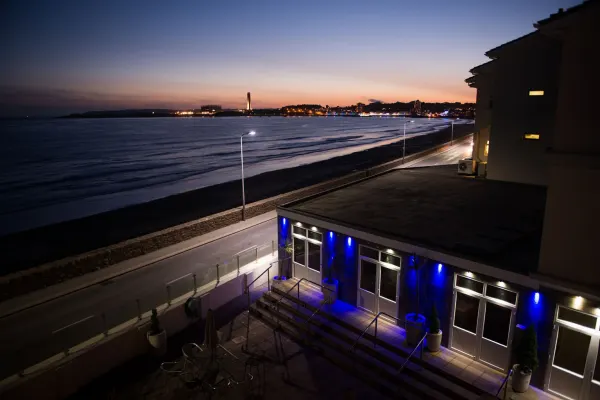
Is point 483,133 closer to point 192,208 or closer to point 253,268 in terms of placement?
point 253,268

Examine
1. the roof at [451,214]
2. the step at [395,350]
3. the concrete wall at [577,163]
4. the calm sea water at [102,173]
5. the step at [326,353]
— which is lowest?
the calm sea water at [102,173]

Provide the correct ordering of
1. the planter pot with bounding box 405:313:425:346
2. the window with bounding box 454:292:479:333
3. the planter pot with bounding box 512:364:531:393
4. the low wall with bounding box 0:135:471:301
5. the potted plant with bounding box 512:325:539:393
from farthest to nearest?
the low wall with bounding box 0:135:471:301 → the planter pot with bounding box 405:313:425:346 → the window with bounding box 454:292:479:333 → the planter pot with bounding box 512:364:531:393 → the potted plant with bounding box 512:325:539:393

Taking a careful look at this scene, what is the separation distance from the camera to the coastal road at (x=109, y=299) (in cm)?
1114

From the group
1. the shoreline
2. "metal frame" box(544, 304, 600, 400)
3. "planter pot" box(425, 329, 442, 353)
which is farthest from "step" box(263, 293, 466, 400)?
the shoreline

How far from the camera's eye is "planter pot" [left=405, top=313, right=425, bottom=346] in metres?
9.56

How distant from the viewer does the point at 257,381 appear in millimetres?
9406

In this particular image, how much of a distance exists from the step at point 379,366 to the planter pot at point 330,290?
1014mm

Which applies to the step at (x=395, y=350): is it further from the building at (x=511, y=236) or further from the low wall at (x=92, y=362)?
the low wall at (x=92, y=362)

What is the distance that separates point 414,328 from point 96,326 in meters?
8.34

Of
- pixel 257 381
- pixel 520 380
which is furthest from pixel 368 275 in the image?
pixel 520 380

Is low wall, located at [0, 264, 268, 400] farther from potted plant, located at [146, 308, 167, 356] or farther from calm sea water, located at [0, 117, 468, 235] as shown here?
calm sea water, located at [0, 117, 468, 235]

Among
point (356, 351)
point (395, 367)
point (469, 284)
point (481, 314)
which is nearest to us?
point (481, 314)

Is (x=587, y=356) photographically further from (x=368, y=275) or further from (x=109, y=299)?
(x=109, y=299)

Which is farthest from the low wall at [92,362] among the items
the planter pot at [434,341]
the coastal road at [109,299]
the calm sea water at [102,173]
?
the calm sea water at [102,173]
